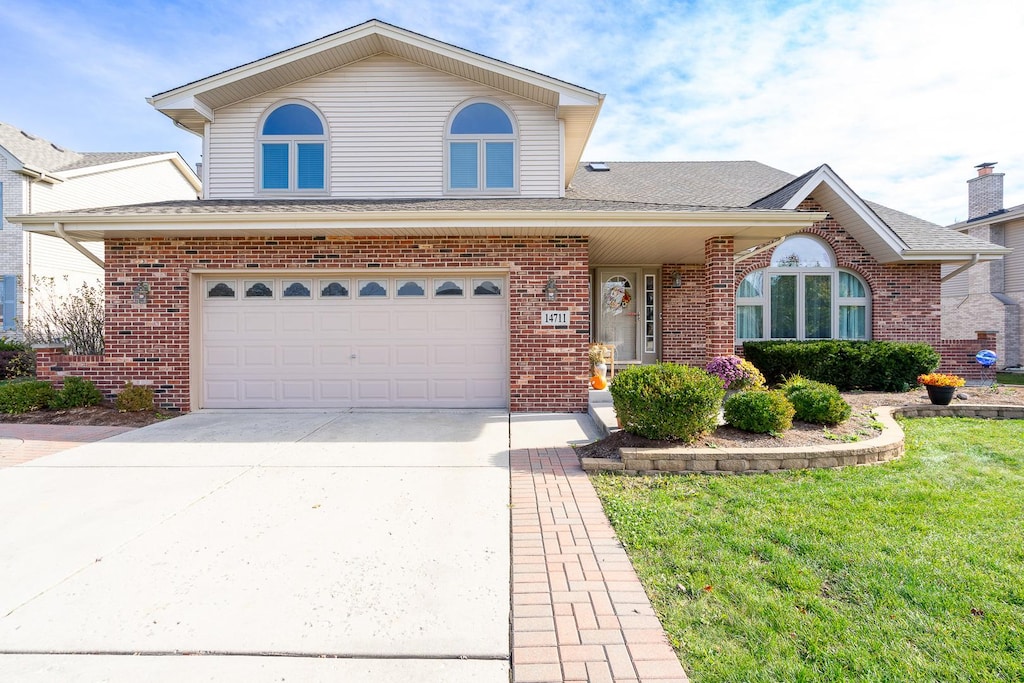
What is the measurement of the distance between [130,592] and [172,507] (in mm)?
1424

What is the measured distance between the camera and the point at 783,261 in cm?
1239

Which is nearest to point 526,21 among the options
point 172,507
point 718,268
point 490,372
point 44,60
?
point 718,268

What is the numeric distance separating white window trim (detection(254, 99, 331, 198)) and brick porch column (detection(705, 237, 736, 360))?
697 cm

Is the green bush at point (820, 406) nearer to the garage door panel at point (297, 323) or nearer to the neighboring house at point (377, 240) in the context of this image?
the neighboring house at point (377, 240)

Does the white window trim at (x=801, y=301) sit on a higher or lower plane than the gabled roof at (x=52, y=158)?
lower

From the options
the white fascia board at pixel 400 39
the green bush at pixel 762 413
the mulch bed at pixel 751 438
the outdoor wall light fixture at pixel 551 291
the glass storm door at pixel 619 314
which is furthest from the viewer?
the glass storm door at pixel 619 314

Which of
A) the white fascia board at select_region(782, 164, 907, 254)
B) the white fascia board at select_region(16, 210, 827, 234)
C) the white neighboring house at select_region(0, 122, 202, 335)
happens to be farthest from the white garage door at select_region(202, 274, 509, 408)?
the white neighboring house at select_region(0, 122, 202, 335)

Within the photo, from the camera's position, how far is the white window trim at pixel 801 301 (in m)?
12.2

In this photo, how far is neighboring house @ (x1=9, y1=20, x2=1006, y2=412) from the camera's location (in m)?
8.00

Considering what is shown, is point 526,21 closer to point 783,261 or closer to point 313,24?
point 313,24

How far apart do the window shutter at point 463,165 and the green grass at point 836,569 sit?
6329 millimetres

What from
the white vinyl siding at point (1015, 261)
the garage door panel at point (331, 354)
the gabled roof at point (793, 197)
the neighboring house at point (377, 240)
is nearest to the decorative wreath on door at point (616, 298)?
the gabled roof at point (793, 197)

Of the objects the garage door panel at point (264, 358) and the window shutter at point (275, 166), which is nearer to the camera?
the garage door panel at point (264, 358)

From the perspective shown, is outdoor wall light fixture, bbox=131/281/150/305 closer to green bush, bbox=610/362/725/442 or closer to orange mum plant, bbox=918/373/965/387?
green bush, bbox=610/362/725/442
